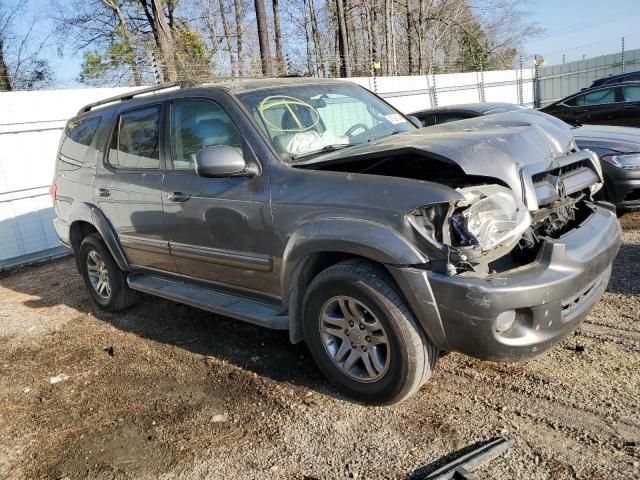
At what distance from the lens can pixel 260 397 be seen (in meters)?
3.34

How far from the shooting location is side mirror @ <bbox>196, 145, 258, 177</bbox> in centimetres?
330

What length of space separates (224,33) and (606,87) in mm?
24901

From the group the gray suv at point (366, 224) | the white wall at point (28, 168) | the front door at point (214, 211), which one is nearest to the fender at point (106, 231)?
the gray suv at point (366, 224)

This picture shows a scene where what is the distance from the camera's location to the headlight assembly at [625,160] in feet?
18.4

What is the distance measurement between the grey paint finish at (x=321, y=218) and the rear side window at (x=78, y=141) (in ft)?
2.24

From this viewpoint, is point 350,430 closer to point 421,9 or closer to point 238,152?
point 238,152

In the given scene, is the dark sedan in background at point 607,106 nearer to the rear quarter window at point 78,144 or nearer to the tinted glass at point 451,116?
the tinted glass at point 451,116

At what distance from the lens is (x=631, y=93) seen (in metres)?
9.20

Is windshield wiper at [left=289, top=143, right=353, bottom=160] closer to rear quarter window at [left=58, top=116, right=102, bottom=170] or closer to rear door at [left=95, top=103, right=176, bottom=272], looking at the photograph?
rear door at [left=95, top=103, right=176, bottom=272]

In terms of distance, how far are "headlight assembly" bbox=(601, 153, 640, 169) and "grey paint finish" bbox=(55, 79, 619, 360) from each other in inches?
98.0

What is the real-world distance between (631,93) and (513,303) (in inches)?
335

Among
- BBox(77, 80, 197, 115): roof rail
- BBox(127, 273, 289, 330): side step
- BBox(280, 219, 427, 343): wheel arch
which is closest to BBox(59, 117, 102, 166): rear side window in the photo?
BBox(77, 80, 197, 115): roof rail

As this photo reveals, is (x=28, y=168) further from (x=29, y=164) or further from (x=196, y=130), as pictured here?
(x=196, y=130)

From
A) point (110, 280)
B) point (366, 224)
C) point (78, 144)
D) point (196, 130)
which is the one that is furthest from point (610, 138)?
point (78, 144)
